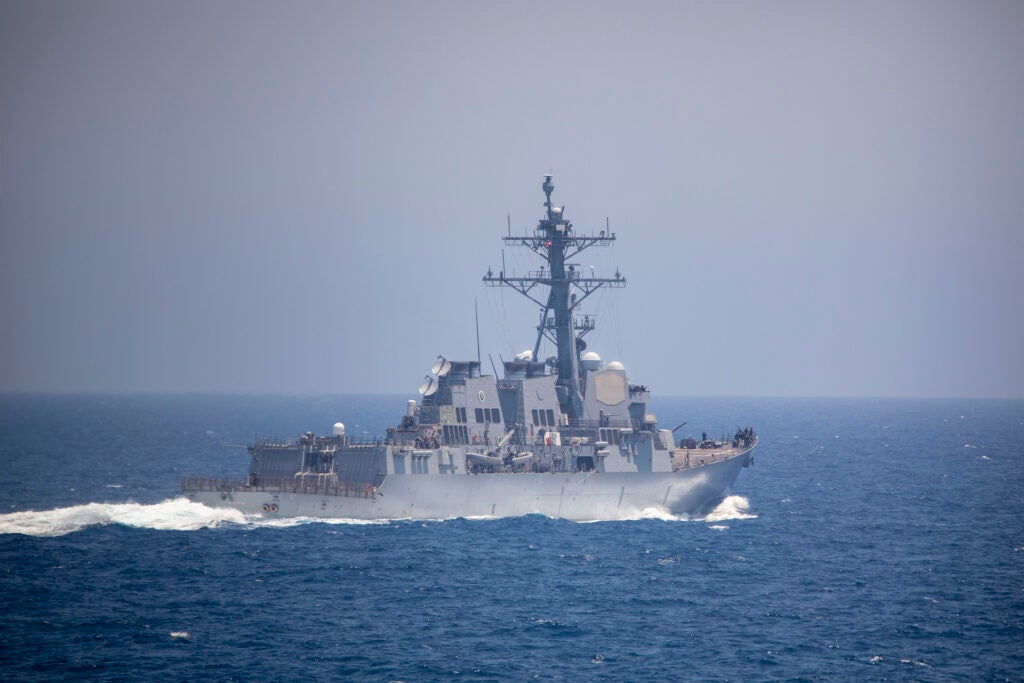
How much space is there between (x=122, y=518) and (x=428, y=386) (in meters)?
12.2

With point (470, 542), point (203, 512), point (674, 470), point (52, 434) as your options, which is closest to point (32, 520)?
point (203, 512)

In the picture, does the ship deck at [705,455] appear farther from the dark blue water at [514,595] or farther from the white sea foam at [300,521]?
the white sea foam at [300,521]

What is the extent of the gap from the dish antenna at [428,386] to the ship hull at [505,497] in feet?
13.5

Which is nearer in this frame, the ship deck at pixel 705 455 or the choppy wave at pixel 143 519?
the choppy wave at pixel 143 519

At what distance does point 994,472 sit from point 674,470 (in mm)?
32004

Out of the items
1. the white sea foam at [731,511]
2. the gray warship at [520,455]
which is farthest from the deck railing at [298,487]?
the white sea foam at [731,511]

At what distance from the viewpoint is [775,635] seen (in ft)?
90.4

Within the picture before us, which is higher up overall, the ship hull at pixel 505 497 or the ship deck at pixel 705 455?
the ship deck at pixel 705 455

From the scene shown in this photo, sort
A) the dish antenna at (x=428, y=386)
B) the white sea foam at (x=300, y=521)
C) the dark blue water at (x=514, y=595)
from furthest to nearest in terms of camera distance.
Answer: the dish antenna at (x=428, y=386)
the white sea foam at (x=300, y=521)
the dark blue water at (x=514, y=595)

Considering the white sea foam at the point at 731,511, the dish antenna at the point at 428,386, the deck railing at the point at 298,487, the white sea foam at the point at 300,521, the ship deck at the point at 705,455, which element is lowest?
the white sea foam at the point at 731,511

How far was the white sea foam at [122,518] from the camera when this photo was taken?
127 ft

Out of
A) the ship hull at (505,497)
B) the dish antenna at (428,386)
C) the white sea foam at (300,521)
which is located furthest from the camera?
the dish antenna at (428,386)

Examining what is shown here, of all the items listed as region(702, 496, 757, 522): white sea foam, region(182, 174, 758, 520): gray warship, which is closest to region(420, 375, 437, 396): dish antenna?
region(182, 174, 758, 520): gray warship

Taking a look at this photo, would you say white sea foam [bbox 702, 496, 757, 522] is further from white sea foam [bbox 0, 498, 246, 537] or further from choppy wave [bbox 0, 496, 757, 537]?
white sea foam [bbox 0, 498, 246, 537]
